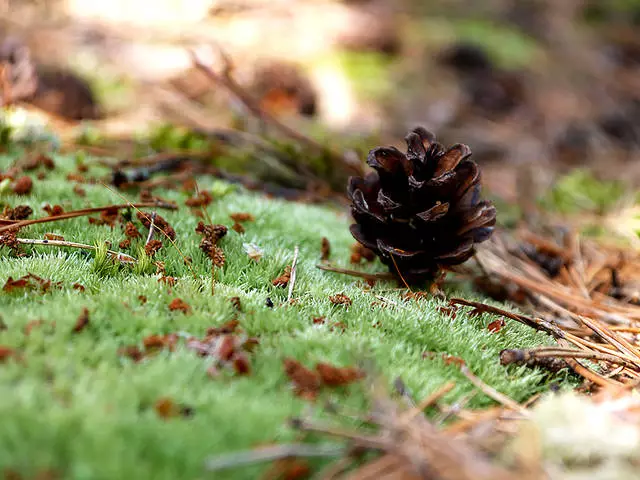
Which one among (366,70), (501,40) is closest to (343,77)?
(366,70)

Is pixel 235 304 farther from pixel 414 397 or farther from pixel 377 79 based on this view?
pixel 377 79

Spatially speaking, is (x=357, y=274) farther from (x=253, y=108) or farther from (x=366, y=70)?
(x=366, y=70)

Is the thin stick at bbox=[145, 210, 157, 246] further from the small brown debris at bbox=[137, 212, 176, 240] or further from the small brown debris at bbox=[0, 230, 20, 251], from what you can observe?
the small brown debris at bbox=[0, 230, 20, 251]

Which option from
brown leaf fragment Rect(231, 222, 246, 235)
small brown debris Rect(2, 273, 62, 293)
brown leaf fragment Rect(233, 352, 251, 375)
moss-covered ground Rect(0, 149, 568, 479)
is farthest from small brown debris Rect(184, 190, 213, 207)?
brown leaf fragment Rect(233, 352, 251, 375)

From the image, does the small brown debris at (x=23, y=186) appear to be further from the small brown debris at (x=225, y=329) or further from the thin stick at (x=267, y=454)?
the thin stick at (x=267, y=454)

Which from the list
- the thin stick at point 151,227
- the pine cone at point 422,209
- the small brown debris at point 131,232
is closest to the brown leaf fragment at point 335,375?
the pine cone at point 422,209

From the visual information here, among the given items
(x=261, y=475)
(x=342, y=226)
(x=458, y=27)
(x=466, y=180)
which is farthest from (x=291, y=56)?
(x=261, y=475)
